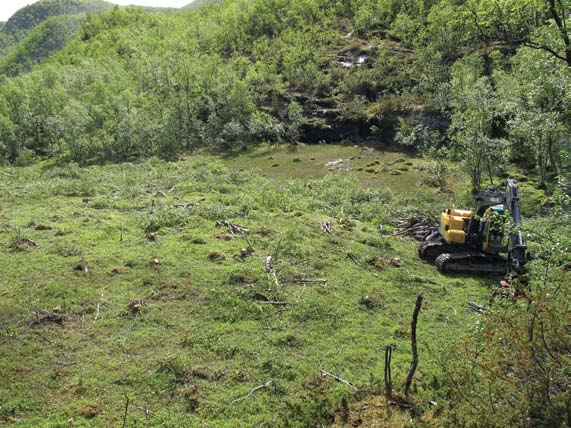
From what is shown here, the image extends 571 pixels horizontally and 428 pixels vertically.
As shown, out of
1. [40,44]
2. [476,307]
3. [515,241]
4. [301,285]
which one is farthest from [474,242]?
[40,44]

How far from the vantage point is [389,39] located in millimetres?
71188

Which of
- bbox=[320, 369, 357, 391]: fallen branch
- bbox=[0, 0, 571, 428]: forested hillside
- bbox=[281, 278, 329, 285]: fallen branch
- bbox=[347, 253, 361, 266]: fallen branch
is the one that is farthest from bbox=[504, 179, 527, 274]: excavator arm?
bbox=[320, 369, 357, 391]: fallen branch

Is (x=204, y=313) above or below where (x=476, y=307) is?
above

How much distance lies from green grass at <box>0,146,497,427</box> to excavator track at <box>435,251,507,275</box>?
600mm

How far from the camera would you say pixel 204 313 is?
1247 cm

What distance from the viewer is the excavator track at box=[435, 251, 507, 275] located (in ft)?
52.3

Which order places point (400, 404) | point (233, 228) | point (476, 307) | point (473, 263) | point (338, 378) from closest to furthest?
point (400, 404), point (338, 378), point (476, 307), point (473, 263), point (233, 228)

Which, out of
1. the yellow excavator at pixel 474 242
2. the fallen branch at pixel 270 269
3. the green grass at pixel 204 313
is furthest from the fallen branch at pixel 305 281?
the yellow excavator at pixel 474 242

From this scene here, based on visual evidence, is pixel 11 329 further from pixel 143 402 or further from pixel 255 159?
pixel 255 159

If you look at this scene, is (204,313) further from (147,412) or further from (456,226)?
(456,226)

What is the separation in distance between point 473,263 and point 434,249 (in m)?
1.72

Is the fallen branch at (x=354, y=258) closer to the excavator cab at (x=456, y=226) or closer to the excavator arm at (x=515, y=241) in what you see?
the excavator cab at (x=456, y=226)

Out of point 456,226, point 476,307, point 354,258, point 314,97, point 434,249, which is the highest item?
point 314,97

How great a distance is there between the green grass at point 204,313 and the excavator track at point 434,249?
20.6 inches
